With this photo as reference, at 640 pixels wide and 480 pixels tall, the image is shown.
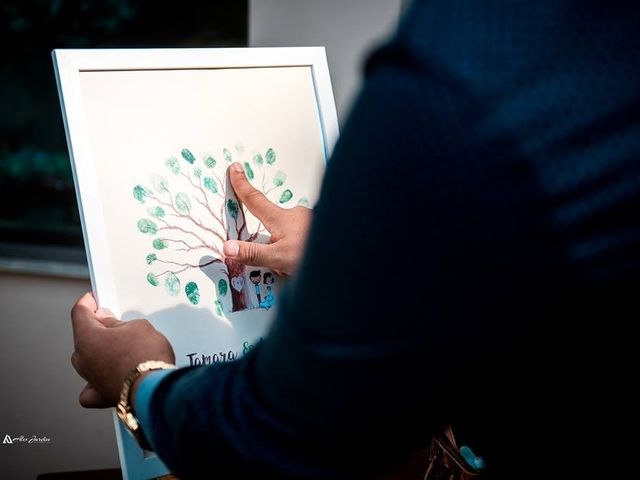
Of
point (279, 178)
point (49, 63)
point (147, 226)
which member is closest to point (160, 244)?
point (147, 226)

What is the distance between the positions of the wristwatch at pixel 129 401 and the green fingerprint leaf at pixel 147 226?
11.1 inches

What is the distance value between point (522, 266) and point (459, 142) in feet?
0.28

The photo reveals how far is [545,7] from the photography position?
38cm

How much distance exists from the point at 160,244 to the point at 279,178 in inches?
9.3

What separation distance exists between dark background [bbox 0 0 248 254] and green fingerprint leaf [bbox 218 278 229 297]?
1.21 metres

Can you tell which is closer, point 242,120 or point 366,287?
point 366,287

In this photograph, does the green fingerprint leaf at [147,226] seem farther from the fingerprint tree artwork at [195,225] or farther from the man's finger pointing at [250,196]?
the man's finger pointing at [250,196]

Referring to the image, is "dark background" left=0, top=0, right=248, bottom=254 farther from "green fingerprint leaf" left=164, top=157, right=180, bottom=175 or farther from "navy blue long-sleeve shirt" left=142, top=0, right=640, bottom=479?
"navy blue long-sleeve shirt" left=142, top=0, right=640, bottom=479

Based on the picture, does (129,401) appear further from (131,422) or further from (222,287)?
(222,287)

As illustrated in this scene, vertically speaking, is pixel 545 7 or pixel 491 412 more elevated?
pixel 545 7

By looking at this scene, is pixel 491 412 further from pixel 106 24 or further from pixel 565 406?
pixel 106 24

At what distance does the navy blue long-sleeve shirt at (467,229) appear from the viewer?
0.37 meters

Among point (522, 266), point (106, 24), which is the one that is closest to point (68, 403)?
point (106, 24)

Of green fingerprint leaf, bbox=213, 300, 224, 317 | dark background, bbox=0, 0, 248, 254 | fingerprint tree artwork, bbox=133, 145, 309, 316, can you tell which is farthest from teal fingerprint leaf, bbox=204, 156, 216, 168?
dark background, bbox=0, 0, 248, 254
